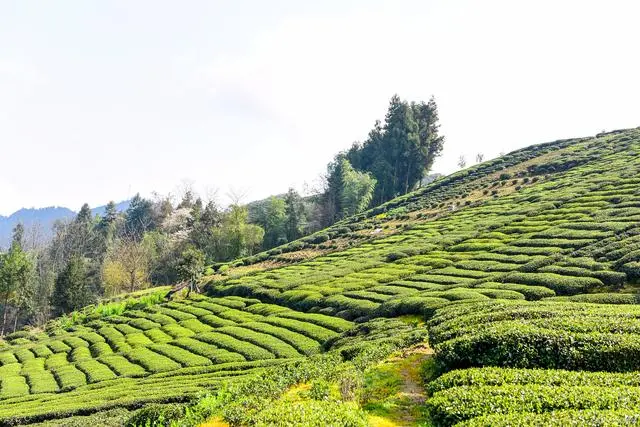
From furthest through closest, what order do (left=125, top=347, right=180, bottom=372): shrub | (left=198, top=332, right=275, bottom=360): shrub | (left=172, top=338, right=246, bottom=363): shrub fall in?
(left=125, top=347, right=180, bottom=372): shrub → (left=172, top=338, right=246, bottom=363): shrub → (left=198, top=332, right=275, bottom=360): shrub

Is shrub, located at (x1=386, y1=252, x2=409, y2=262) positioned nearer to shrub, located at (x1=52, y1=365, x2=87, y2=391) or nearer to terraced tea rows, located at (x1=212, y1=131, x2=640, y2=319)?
terraced tea rows, located at (x1=212, y1=131, x2=640, y2=319)

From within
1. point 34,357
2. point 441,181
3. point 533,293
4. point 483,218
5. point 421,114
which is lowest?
point 34,357

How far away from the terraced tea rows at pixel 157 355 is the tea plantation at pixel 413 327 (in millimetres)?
195

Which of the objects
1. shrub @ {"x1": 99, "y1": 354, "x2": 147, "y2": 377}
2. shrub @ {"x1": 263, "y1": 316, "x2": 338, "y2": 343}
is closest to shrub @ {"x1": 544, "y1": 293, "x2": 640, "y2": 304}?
shrub @ {"x1": 263, "y1": 316, "x2": 338, "y2": 343}

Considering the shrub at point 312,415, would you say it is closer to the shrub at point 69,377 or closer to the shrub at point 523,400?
the shrub at point 523,400

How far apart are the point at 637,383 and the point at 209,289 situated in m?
56.7

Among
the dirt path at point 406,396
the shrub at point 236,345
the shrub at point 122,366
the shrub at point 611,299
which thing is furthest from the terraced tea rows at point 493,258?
the shrub at point 122,366

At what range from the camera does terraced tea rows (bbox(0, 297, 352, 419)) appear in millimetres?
28016

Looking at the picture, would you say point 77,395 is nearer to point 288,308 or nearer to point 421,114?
point 288,308

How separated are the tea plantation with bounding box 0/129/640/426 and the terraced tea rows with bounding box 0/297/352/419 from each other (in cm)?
20

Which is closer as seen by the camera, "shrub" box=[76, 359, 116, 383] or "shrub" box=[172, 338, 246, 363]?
"shrub" box=[172, 338, 246, 363]

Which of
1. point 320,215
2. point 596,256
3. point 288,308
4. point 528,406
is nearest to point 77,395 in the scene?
point 288,308

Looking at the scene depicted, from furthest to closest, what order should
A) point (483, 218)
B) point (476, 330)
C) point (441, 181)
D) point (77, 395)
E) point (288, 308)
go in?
point (441, 181)
point (483, 218)
point (288, 308)
point (77, 395)
point (476, 330)

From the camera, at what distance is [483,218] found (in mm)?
61781
